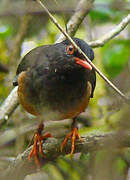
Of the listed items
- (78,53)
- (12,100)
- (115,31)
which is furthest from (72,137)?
(115,31)

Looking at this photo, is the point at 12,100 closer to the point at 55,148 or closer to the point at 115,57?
the point at 55,148

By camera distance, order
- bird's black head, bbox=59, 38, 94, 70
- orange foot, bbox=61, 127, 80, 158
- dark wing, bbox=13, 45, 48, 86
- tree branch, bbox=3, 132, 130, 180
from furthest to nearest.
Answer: dark wing, bbox=13, 45, 48, 86 < orange foot, bbox=61, 127, 80, 158 < bird's black head, bbox=59, 38, 94, 70 < tree branch, bbox=3, 132, 130, 180

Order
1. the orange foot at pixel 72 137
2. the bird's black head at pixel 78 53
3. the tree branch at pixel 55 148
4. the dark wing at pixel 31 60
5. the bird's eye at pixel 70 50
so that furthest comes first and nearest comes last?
the dark wing at pixel 31 60
the orange foot at pixel 72 137
the bird's eye at pixel 70 50
the bird's black head at pixel 78 53
the tree branch at pixel 55 148

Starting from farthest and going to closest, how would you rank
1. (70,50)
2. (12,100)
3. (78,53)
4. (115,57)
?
(115,57), (12,100), (70,50), (78,53)

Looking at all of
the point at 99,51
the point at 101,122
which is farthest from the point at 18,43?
the point at 101,122

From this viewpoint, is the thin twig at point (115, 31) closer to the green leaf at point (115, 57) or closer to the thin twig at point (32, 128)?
the green leaf at point (115, 57)

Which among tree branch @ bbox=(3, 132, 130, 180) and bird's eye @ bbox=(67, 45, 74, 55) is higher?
bird's eye @ bbox=(67, 45, 74, 55)

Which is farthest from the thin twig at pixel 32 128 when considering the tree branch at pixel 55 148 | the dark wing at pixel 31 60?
the tree branch at pixel 55 148

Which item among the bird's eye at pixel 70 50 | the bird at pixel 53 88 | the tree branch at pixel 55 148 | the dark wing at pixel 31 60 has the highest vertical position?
the dark wing at pixel 31 60

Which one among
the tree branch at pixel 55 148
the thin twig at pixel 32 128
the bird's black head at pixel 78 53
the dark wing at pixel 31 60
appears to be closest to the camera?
the tree branch at pixel 55 148

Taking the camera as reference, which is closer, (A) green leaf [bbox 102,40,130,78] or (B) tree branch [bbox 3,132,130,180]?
(B) tree branch [bbox 3,132,130,180]

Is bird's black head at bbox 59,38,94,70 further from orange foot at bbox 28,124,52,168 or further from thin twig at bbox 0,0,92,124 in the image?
orange foot at bbox 28,124,52,168

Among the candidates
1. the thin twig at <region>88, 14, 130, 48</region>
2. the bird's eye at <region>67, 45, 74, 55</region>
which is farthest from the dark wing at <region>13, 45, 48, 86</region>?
the thin twig at <region>88, 14, 130, 48</region>

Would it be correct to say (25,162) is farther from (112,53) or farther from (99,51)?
(99,51)
